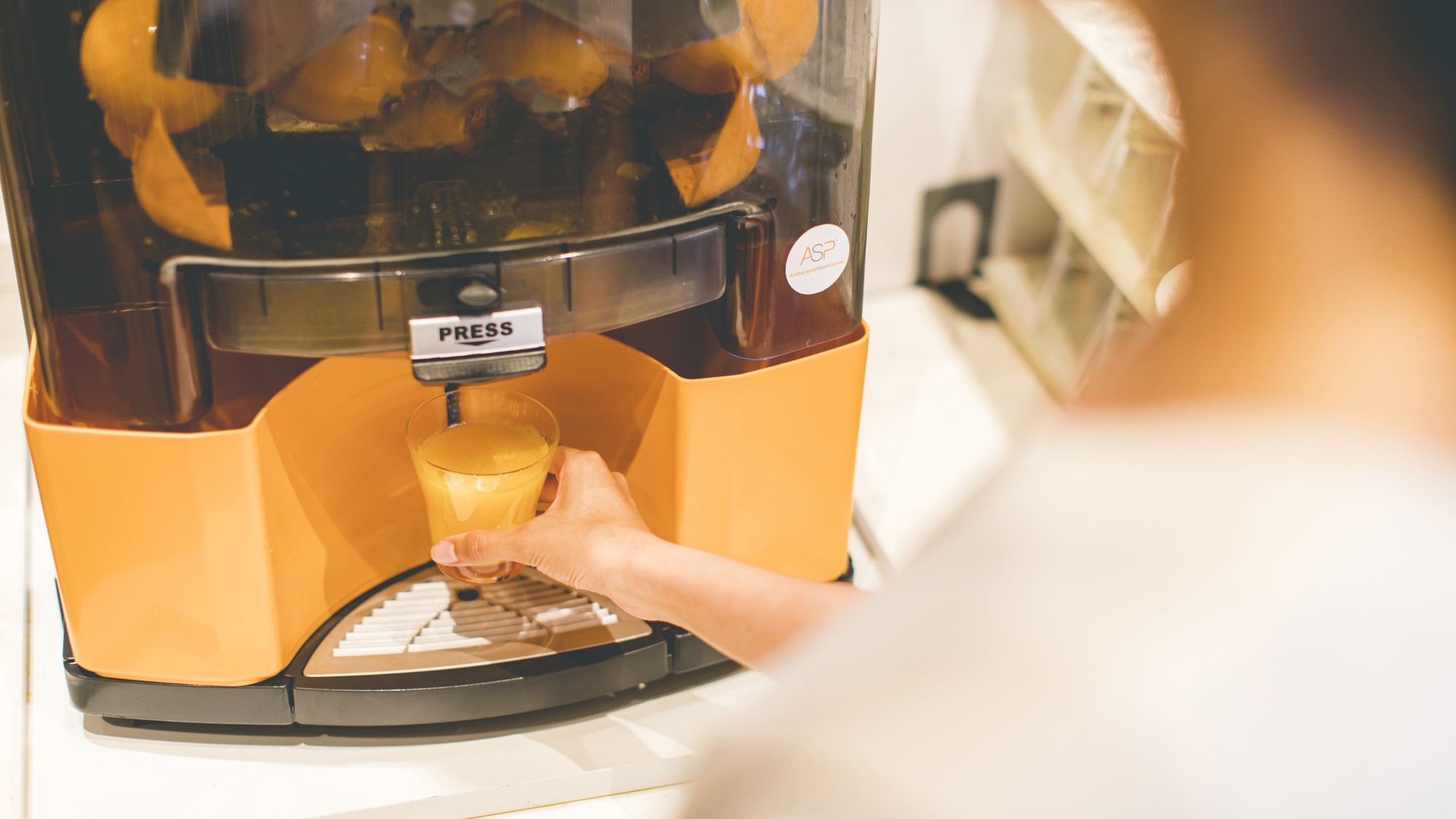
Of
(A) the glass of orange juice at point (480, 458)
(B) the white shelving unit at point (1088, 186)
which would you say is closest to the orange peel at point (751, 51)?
(A) the glass of orange juice at point (480, 458)

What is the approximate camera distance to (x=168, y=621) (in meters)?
0.63

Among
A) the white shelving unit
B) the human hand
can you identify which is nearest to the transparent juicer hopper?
the human hand

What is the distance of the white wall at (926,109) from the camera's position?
3.58 ft

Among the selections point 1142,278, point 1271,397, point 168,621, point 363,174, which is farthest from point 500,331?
point 1142,278

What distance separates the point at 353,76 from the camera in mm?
514

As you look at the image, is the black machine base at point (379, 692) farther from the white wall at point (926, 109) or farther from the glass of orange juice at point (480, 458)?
the white wall at point (926, 109)

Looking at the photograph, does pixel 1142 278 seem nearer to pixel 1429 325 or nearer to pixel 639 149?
pixel 639 149

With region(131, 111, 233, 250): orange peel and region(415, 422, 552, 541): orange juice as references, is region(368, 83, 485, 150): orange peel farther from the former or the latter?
region(415, 422, 552, 541): orange juice

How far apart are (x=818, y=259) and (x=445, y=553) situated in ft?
0.85

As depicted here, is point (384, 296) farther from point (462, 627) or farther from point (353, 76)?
point (462, 627)

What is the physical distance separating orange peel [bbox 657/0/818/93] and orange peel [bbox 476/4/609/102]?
1.3 inches

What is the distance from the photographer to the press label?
0.54 meters

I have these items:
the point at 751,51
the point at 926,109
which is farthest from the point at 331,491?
the point at 926,109

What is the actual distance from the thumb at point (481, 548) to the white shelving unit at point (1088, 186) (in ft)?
1.71
